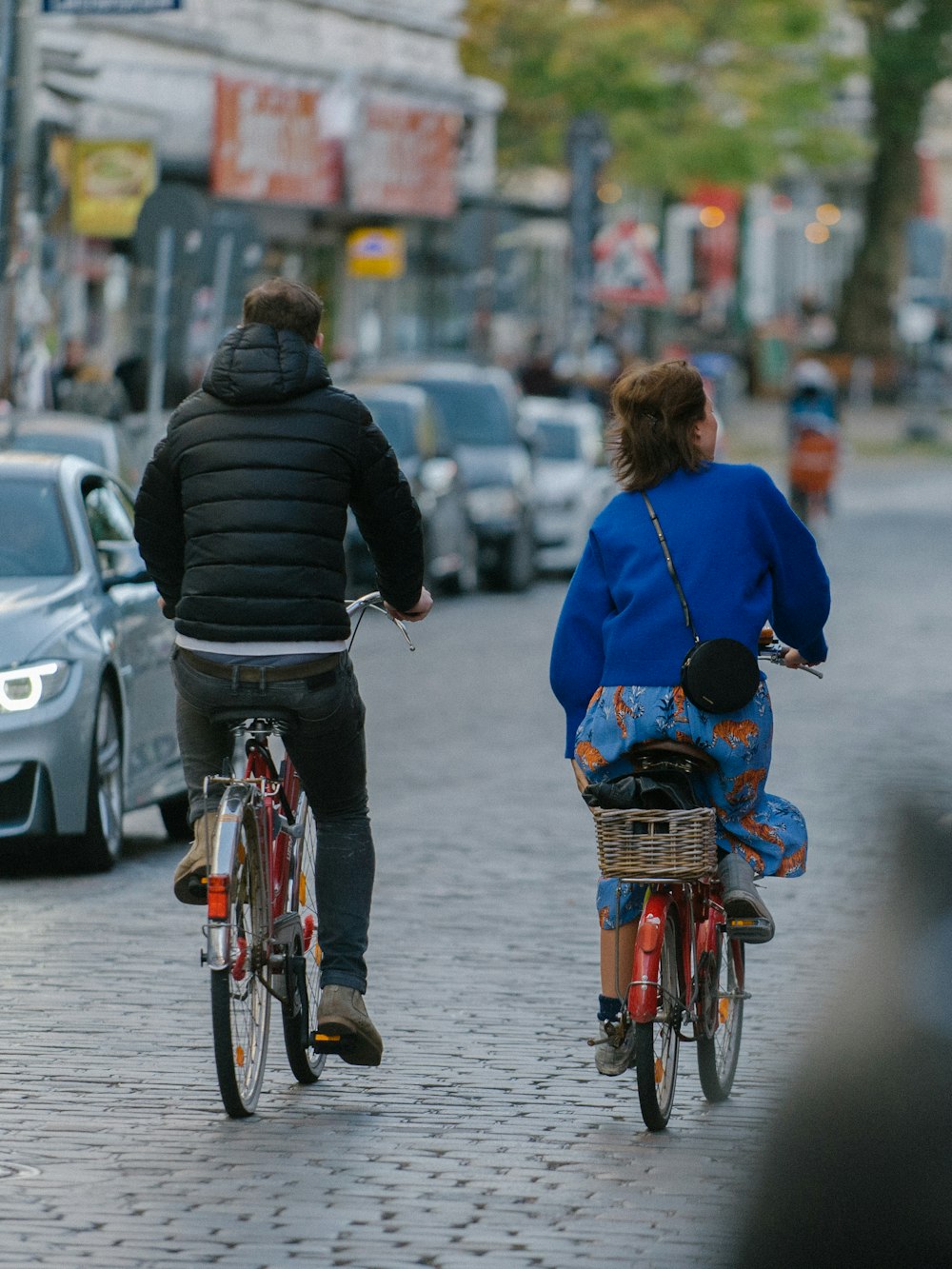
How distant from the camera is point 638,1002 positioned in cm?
632

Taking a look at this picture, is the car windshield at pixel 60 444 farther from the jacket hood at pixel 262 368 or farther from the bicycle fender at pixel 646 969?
the bicycle fender at pixel 646 969

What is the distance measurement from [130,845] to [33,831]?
145cm

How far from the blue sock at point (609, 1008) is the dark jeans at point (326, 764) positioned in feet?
1.87

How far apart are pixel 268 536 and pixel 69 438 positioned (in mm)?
8480

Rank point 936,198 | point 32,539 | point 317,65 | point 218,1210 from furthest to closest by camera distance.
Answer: point 936,198
point 317,65
point 32,539
point 218,1210

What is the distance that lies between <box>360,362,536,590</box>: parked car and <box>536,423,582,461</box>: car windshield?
3.88 feet

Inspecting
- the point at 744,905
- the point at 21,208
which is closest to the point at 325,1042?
the point at 744,905

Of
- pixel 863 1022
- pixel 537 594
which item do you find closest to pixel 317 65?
pixel 537 594

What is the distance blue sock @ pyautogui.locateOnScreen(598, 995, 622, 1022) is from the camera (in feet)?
21.6

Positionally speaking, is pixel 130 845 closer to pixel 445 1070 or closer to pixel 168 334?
pixel 445 1070

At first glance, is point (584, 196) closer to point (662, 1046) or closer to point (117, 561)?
point (117, 561)

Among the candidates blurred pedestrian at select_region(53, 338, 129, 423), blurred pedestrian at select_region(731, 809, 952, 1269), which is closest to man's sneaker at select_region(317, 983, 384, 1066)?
blurred pedestrian at select_region(731, 809, 952, 1269)

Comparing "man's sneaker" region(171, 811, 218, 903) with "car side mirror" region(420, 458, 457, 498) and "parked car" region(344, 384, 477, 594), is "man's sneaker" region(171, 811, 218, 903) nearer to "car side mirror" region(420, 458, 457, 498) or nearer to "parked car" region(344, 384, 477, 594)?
"parked car" region(344, 384, 477, 594)

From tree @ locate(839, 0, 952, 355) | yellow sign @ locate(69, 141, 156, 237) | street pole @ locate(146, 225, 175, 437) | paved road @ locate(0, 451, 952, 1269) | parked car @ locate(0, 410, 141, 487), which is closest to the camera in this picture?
paved road @ locate(0, 451, 952, 1269)
